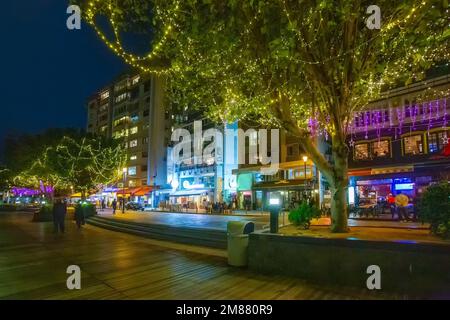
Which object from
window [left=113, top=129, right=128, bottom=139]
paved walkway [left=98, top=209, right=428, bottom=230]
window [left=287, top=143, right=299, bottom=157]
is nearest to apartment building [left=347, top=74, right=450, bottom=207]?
window [left=287, top=143, right=299, bottom=157]

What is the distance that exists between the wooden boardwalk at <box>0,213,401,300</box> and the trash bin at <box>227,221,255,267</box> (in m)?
→ 0.28

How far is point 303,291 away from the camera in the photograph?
6.51 metres

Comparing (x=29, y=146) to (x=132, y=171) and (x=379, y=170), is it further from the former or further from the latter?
(x=379, y=170)

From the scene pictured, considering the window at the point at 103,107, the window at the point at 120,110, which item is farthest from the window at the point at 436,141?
the window at the point at 103,107

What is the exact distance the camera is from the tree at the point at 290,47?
7520 millimetres

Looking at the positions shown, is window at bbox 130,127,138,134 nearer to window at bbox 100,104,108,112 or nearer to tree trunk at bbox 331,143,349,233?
window at bbox 100,104,108,112

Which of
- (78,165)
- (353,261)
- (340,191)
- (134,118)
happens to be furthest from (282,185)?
(134,118)

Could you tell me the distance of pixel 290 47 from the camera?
289 inches

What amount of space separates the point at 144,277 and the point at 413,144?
23634mm

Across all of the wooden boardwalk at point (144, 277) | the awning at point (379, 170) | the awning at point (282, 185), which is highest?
the awning at point (379, 170)

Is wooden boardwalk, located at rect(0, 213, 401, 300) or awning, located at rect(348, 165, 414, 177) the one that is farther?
awning, located at rect(348, 165, 414, 177)

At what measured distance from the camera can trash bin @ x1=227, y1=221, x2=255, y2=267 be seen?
27.9 ft

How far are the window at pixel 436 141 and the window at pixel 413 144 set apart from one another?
615 millimetres

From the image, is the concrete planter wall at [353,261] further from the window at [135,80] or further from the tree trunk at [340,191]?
the window at [135,80]
